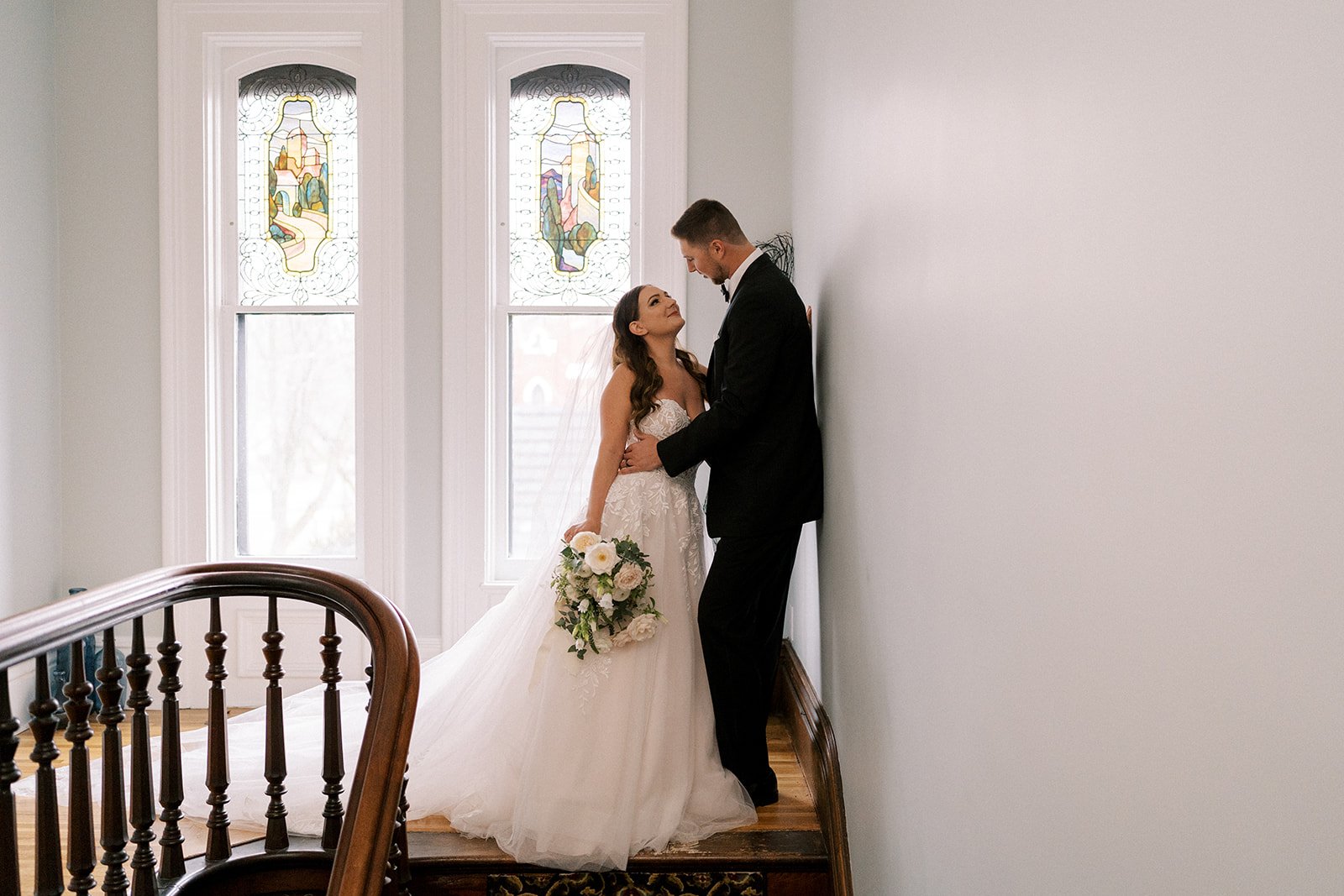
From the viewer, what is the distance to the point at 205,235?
15.5 ft

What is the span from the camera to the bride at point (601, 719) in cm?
267

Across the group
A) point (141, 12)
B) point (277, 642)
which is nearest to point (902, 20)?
point (277, 642)

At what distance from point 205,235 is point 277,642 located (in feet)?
10.5

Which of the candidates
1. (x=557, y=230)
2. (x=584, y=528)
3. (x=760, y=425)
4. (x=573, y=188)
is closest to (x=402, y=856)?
(x=584, y=528)

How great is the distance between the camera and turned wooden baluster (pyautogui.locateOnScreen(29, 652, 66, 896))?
1638 mm

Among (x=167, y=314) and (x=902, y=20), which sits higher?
(x=902, y=20)

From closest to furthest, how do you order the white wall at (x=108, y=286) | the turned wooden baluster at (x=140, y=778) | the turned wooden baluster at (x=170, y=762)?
the turned wooden baluster at (x=140, y=778) → the turned wooden baluster at (x=170, y=762) → the white wall at (x=108, y=286)

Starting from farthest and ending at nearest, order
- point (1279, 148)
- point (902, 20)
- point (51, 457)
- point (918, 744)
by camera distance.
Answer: point (51, 457) < point (902, 20) < point (918, 744) < point (1279, 148)

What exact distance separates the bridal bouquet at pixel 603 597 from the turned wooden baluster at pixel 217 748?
990 millimetres

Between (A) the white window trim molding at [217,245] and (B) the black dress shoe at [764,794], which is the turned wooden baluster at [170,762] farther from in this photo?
(A) the white window trim molding at [217,245]

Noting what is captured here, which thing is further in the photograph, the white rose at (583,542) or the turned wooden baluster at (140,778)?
the white rose at (583,542)

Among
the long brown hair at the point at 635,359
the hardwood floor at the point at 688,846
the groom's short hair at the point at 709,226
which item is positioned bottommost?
the hardwood floor at the point at 688,846

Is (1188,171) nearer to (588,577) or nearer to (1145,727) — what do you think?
(1145,727)

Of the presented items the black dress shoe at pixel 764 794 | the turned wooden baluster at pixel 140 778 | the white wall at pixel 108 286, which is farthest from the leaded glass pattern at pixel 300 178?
the black dress shoe at pixel 764 794
